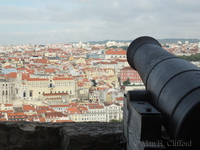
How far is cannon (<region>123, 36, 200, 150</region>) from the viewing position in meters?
1.03

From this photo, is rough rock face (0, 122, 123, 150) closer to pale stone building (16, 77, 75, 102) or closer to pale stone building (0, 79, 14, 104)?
pale stone building (16, 77, 75, 102)

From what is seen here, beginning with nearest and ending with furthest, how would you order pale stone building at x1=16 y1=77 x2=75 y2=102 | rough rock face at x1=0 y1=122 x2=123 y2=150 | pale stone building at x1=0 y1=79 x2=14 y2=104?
rough rock face at x1=0 y1=122 x2=123 y2=150
pale stone building at x1=0 y1=79 x2=14 y2=104
pale stone building at x1=16 y1=77 x2=75 y2=102

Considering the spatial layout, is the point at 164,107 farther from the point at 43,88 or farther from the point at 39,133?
the point at 43,88

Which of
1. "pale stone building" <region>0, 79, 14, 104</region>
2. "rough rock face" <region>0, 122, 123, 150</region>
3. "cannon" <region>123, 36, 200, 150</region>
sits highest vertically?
"cannon" <region>123, 36, 200, 150</region>

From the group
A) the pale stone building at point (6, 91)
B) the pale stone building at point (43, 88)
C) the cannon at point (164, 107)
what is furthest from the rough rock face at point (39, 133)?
the pale stone building at point (6, 91)

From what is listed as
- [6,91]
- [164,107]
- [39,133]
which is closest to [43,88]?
[6,91]

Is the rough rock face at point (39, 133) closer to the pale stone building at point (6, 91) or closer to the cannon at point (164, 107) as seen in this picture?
the cannon at point (164, 107)

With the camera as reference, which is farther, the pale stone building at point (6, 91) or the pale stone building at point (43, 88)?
the pale stone building at point (43, 88)

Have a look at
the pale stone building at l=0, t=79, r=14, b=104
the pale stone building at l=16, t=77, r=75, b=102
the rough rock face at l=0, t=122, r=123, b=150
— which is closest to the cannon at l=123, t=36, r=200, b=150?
the rough rock face at l=0, t=122, r=123, b=150

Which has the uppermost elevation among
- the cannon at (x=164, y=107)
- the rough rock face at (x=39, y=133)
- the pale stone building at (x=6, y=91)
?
the cannon at (x=164, y=107)

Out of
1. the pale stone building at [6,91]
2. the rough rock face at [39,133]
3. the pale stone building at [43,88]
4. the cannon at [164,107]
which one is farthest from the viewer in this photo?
the pale stone building at [43,88]

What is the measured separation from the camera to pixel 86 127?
5.82ft

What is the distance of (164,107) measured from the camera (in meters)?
1.14

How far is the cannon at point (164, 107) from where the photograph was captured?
3.39 ft
